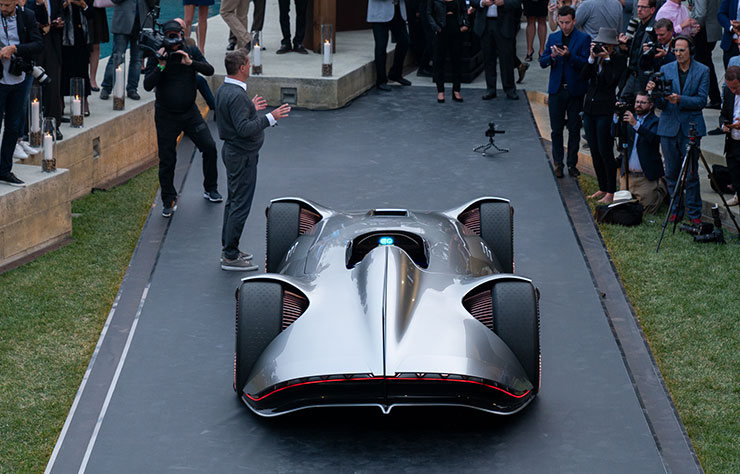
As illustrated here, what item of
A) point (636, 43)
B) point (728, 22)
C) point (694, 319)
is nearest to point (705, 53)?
point (728, 22)

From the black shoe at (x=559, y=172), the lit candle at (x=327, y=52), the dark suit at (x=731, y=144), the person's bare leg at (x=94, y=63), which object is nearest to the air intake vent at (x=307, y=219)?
the dark suit at (x=731, y=144)

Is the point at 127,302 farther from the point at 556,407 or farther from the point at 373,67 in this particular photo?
the point at 373,67

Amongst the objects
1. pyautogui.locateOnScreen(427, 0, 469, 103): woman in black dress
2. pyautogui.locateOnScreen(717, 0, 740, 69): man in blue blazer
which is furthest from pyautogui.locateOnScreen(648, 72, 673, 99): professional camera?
pyautogui.locateOnScreen(427, 0, 469, 103): woman in black dress

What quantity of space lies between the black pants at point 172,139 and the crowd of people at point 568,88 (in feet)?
0.04

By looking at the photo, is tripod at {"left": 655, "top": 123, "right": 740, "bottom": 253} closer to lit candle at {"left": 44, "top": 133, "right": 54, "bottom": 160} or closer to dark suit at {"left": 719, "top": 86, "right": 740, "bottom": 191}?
dark suit at {"left": 719, "top": 86, "right": 740, "bottom": 191}

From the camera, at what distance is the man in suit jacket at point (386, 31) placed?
1677cm

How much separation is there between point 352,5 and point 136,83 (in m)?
7.50

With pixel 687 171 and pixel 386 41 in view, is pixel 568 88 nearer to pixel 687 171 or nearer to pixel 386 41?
pixel 687 171

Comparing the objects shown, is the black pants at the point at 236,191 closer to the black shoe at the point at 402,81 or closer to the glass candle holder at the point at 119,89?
the glass candle holder at the point at 119,89

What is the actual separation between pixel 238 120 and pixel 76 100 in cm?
354

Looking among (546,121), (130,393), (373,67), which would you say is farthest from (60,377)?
(373,67)

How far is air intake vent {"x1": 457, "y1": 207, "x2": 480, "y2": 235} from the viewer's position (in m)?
9.34

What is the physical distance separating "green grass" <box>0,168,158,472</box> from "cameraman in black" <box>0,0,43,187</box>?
101cm

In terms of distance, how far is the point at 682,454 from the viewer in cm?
688
